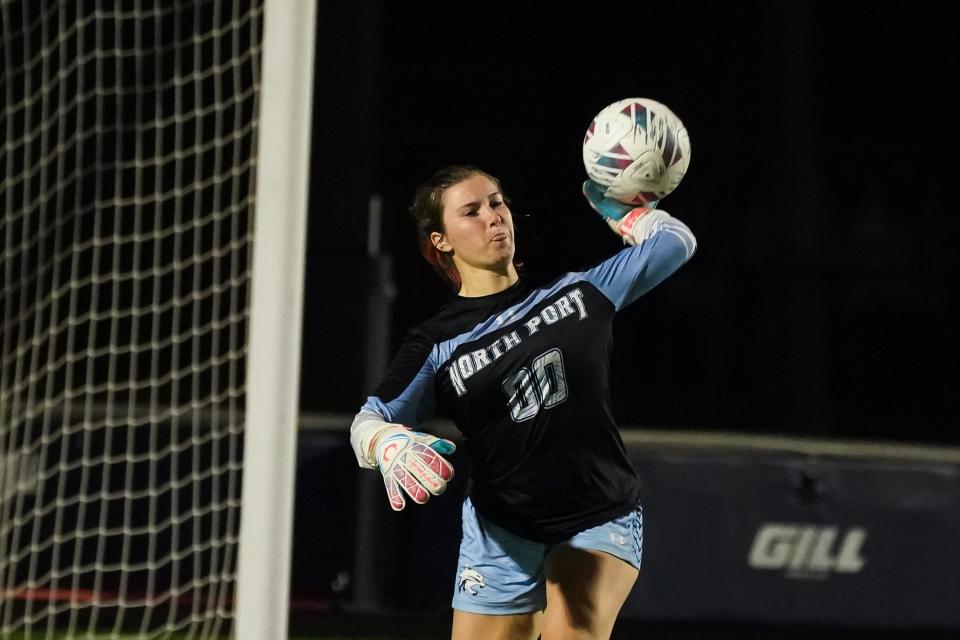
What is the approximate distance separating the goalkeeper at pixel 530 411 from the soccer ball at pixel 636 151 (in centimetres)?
7

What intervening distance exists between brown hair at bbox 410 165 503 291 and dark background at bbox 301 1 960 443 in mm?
3071

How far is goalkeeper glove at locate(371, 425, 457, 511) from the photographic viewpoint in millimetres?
2949

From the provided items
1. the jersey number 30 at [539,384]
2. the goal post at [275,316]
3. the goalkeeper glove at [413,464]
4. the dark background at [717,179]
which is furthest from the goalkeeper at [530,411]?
the dark background at [717,179]

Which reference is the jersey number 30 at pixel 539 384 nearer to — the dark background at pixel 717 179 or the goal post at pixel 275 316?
the goal post at pixel 275 316

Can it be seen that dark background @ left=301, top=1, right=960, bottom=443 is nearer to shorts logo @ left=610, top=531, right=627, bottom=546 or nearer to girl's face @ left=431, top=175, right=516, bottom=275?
girl's face @ left=431, top=175, right=516, bottom=275

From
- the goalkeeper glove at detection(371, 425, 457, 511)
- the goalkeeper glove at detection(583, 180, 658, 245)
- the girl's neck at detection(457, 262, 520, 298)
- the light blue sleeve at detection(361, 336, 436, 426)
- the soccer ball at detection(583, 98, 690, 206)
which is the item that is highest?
the soccer ball at detection(583, 98, 690, 206)

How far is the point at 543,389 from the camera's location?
3211 mm

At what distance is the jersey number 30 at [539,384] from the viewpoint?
320 centimetres

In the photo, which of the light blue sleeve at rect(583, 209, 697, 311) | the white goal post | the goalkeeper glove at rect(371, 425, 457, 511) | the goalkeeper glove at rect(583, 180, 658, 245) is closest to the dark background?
the white goal post

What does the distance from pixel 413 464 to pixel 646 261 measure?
0.74m

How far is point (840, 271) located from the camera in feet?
27.0

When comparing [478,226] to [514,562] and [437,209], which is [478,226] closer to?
[437,209]

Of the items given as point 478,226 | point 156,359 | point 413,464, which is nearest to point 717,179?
point 156,359

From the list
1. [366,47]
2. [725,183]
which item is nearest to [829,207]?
[725,183]
